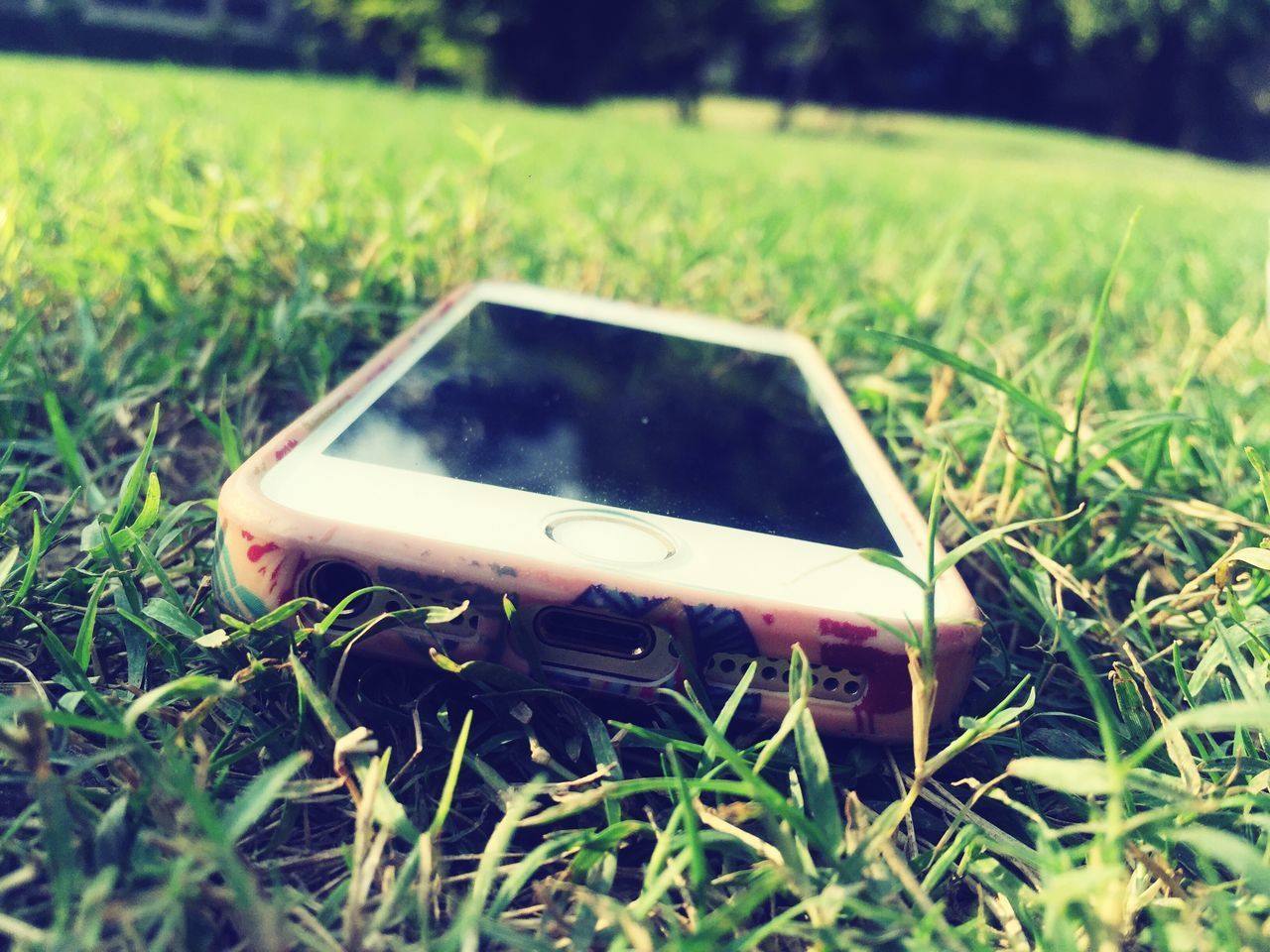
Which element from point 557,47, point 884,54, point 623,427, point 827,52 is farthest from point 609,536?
point 884,54

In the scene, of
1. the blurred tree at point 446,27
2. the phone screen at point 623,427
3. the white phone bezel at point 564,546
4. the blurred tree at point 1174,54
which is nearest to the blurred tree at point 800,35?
the blurred tree at point 446,27

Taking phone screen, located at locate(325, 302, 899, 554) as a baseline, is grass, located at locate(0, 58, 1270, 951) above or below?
below

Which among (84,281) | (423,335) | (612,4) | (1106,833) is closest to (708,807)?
(1106,833)

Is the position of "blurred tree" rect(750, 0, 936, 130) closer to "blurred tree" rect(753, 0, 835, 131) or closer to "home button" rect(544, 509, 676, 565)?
"blurred tree" rect(753, 0, 835, 131)

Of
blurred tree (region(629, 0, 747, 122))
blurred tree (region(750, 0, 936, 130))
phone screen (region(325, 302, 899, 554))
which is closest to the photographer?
phone screen (region(325, 302, 899, 554))

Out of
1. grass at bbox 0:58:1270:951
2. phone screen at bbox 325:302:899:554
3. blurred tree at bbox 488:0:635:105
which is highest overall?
blurred tree at bbox 488:0:635:105

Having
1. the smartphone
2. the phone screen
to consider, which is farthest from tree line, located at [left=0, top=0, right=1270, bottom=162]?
the smartphone

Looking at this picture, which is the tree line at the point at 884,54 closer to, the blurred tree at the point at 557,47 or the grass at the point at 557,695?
the blurred tree at the point at 557,47

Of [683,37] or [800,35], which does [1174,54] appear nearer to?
[800,35]

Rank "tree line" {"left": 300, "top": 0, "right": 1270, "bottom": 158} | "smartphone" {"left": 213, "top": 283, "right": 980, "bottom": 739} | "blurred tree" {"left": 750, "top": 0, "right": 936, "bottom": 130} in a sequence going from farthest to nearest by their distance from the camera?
"blurred tree" {"left": 750, "top": 0, "right": 936, "bottom": 130}
"tree line" {"left": 300, "top": 0, "right": 1270, "bottom": 158}
"smartphone" {"left": 213, "top": 283, "right": 980, "bottom": 739}
